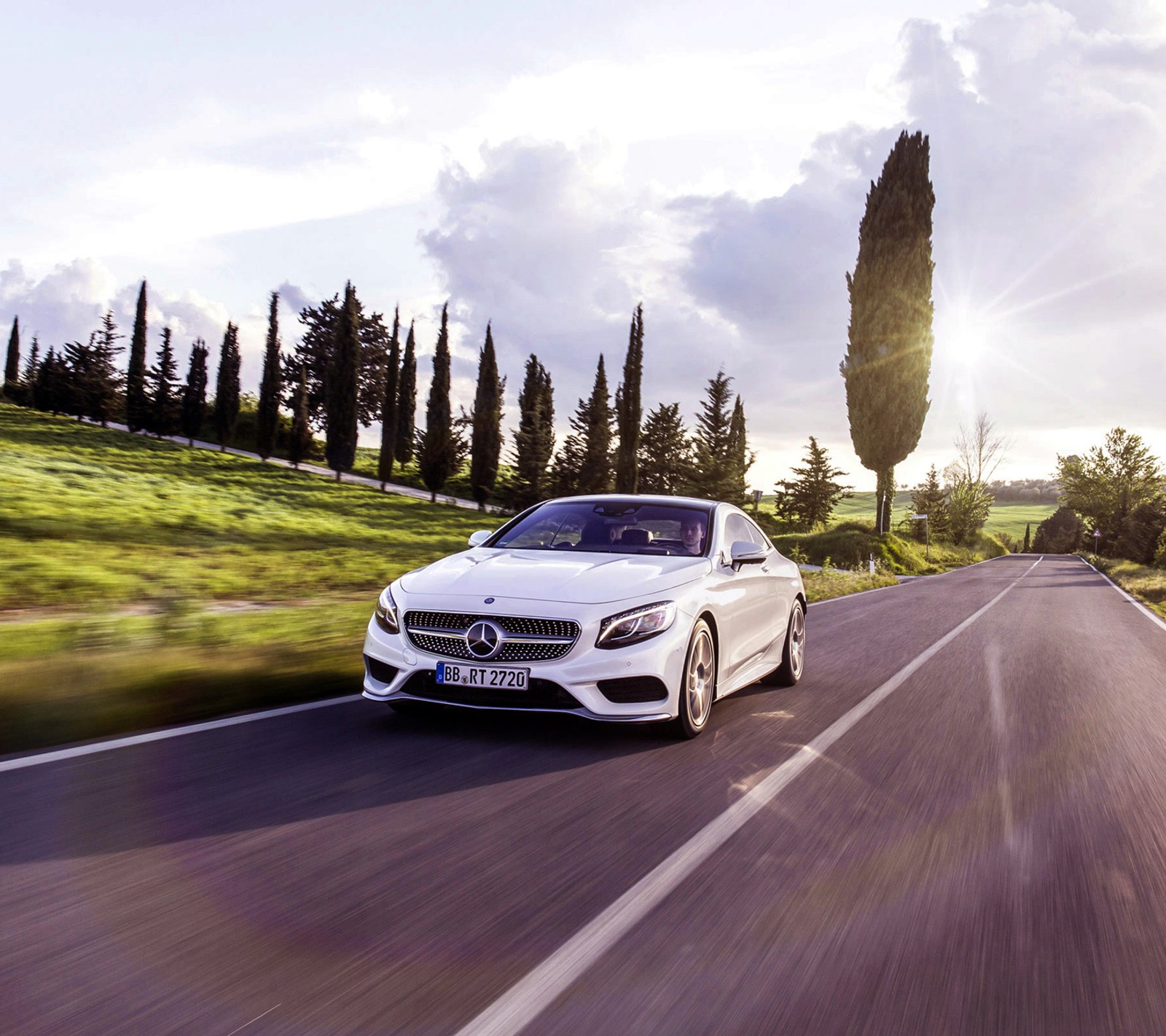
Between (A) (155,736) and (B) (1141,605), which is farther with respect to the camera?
(B) (1141,605)

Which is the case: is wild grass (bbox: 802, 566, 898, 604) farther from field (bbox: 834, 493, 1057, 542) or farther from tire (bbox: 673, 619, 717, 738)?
field (bbox: 834, 493, 1057, 542)

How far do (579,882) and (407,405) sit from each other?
222ft

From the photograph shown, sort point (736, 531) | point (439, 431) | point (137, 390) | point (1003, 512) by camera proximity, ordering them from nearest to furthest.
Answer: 1. point (736, 531)
2. point (439, 431)
3. point (137, 390)
4. point (1003, 512)

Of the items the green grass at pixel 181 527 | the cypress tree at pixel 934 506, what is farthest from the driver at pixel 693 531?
the cypress tree at pixel 934 506

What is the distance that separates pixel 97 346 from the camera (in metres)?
68.0

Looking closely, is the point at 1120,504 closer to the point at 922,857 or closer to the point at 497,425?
the point at 497,425

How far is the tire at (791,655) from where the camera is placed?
8281 mm

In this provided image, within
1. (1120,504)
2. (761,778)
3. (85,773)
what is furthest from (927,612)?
(1120,504)

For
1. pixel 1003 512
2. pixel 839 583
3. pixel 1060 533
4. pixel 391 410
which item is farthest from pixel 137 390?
pixel 1003 512

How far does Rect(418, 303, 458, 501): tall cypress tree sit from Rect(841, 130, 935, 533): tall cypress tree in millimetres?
23737

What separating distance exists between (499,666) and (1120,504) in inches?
3776

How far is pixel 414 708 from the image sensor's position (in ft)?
19.4

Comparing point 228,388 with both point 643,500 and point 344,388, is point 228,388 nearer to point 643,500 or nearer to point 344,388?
point 344,388

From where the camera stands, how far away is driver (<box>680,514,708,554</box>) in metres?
6.91
